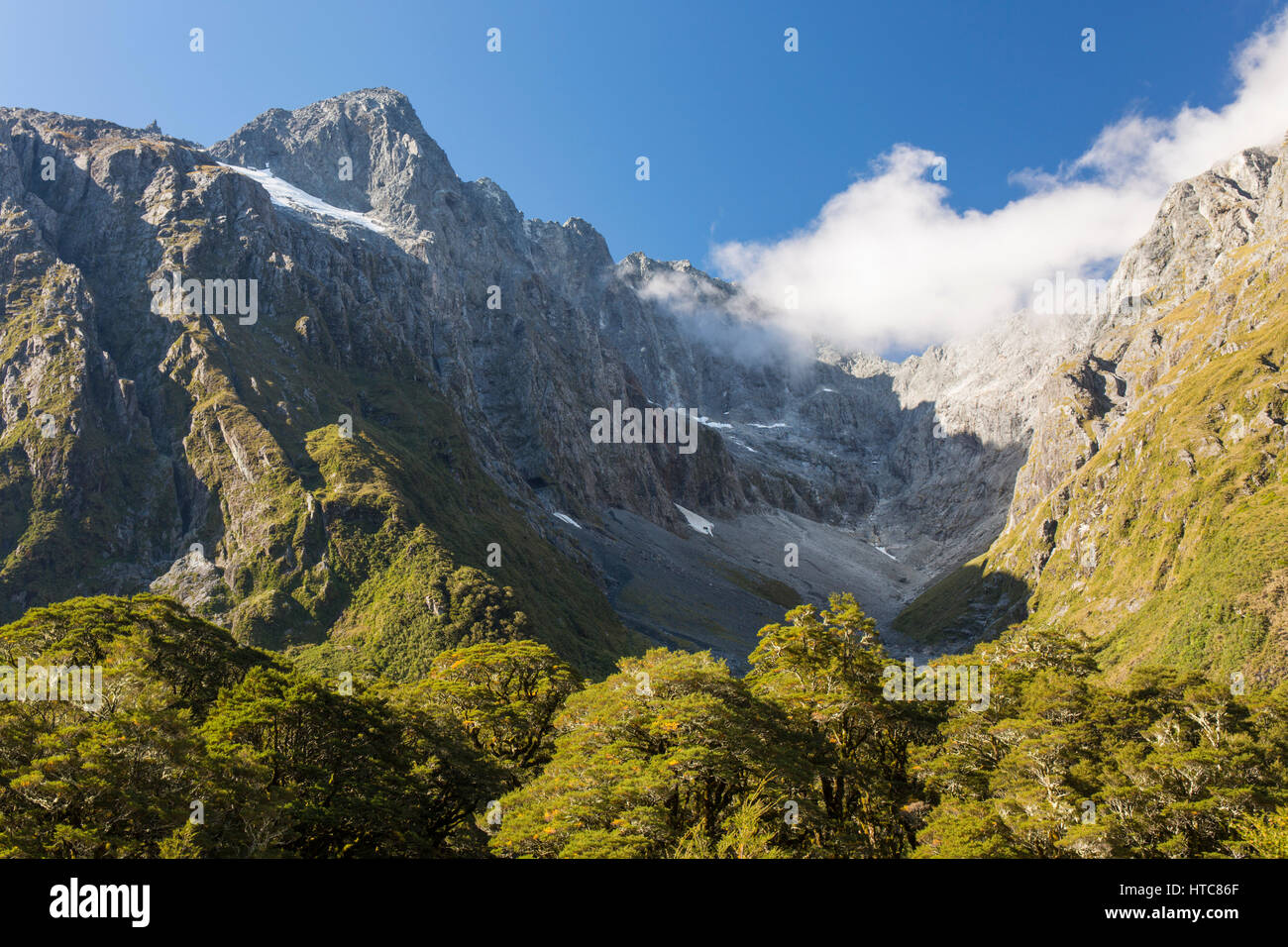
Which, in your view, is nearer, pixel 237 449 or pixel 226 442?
pixel 237 449

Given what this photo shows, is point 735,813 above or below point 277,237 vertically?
below

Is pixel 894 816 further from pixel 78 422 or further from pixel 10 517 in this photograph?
pixel 78 422

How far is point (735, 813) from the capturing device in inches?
1369

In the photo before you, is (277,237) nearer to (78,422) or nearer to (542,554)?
(78,422)

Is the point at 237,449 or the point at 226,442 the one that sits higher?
the point at 226,442

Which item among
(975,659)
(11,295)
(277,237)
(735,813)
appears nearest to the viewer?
(735,813)

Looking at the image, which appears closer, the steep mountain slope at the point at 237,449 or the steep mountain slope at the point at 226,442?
→ the steep mountain slope at the point at 226,442

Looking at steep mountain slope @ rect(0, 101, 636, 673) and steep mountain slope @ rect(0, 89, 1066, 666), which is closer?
steep mountain slope @ rect(0, 101, 636, 673)

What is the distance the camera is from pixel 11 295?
158 m

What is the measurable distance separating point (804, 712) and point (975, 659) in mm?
17856
